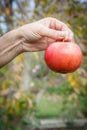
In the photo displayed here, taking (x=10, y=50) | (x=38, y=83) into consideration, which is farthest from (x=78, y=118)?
(x=10, y=50)

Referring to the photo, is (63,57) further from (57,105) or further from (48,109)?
(57,105)

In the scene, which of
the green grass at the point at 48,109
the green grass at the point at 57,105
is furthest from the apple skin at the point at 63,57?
the green grass at the point at 48,109

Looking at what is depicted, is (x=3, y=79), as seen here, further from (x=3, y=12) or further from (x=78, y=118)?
(x=78, y=118)

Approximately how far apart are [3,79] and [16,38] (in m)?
1.58

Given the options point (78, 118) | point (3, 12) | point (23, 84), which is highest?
point (3, 12)

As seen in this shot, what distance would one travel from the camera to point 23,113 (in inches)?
165

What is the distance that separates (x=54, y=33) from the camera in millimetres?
2205

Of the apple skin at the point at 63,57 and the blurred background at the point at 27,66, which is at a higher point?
the apple skin at the point at 63,57

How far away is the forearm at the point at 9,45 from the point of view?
234 centimetres

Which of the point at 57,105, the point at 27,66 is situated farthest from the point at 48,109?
the point at 27,66

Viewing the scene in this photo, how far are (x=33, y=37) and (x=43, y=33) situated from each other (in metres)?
0.07

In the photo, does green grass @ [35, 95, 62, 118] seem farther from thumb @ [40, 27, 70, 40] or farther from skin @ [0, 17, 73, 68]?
thumb @ [40, 27, 70, 40]

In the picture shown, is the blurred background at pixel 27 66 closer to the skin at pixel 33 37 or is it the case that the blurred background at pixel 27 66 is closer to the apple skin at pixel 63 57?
the skin at pixel 33 37

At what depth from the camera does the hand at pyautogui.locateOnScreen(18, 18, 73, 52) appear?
2.21 m
